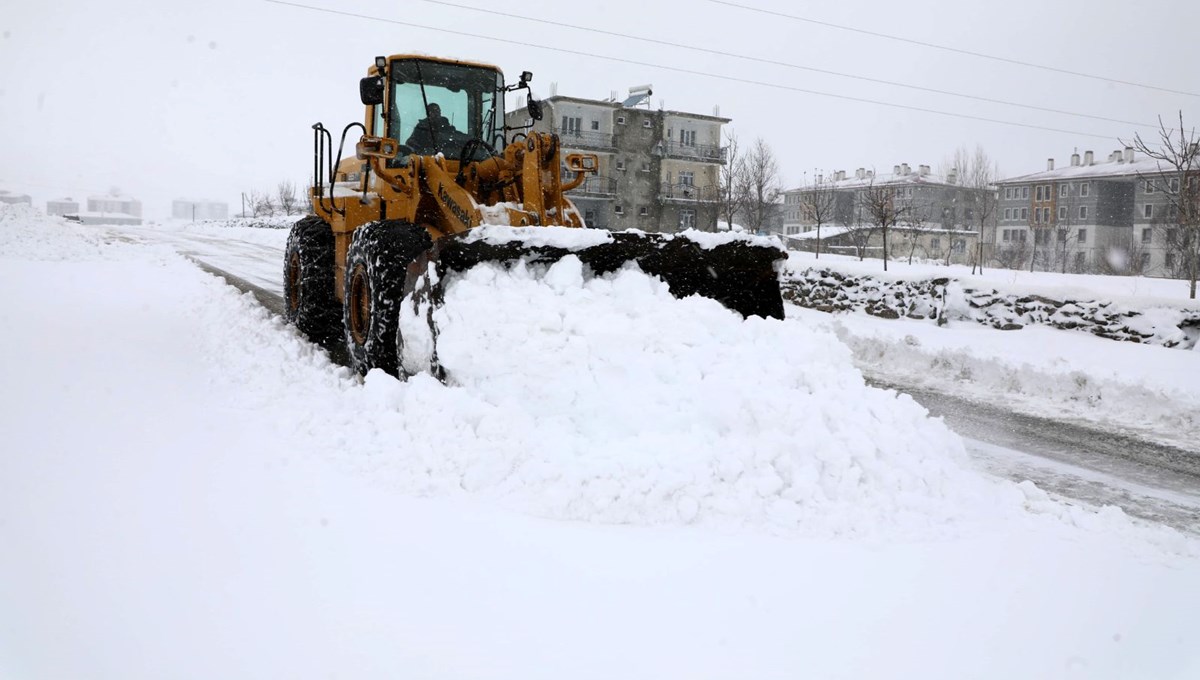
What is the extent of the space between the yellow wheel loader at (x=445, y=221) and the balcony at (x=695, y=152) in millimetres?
47348

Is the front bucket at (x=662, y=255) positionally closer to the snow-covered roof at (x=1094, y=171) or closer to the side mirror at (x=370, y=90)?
the side mirror at (x=370, y=90)

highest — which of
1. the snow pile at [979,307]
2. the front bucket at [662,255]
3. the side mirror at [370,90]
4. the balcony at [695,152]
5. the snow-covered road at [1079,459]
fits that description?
the balcony at [695,152]

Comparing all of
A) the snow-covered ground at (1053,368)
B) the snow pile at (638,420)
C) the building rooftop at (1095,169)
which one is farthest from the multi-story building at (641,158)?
the snow pile at (638,420)

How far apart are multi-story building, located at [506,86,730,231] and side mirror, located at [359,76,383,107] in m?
42.2

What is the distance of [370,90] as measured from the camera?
716 centimetres

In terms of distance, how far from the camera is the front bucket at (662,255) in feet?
18.8

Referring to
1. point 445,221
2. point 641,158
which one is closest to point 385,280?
point 445,221

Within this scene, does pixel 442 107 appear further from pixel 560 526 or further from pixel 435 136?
pixel 560 526

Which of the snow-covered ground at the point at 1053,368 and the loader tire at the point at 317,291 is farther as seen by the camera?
the loader tire at the point at 317,291

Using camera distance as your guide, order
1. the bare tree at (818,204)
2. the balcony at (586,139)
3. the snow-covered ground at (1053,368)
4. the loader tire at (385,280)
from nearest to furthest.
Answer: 1. the loader tire at (385,280)
2. the snow-covered ground at (1053,368)
3. the bare tree at (818,204)
4. the balcony at (586,139)

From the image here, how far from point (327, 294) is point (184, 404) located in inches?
123

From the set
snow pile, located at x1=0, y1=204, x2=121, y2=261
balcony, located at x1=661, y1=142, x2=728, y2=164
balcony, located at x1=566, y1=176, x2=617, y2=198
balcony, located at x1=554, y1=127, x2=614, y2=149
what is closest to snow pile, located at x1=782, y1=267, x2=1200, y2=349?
snow pile, located at x1=0, y1=204, x2=121, y2=261

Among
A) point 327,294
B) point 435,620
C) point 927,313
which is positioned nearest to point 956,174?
point 927,313

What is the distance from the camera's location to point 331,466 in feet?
14.9
